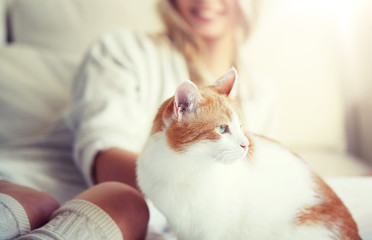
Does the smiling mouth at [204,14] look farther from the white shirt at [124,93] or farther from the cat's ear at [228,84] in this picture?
the cat's ear at [228,84]

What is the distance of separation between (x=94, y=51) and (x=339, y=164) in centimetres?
90

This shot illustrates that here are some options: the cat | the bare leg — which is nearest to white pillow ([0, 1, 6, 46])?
the bare leg

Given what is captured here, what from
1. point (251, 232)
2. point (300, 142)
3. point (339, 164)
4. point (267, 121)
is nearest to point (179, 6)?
point (267, 121)

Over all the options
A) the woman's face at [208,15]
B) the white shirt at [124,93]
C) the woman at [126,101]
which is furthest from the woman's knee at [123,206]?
the woman's face at [208,15]

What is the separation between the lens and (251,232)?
46 cm

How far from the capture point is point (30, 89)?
112 centimetres

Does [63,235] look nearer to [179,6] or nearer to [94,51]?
[94,51]

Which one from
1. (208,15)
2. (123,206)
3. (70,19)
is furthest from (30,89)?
(123,206)

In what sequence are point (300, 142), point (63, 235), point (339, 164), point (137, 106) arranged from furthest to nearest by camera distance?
point (300, 142), point (339, 164), point (137, 106), point (63, 235)

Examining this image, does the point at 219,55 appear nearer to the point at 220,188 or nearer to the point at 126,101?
the point at 126,101

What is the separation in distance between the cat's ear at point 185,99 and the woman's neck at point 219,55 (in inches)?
27.0

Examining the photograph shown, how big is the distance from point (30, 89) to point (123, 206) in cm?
78

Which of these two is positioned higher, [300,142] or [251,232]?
[251,232]

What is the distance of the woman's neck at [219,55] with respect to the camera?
1.15 metres
